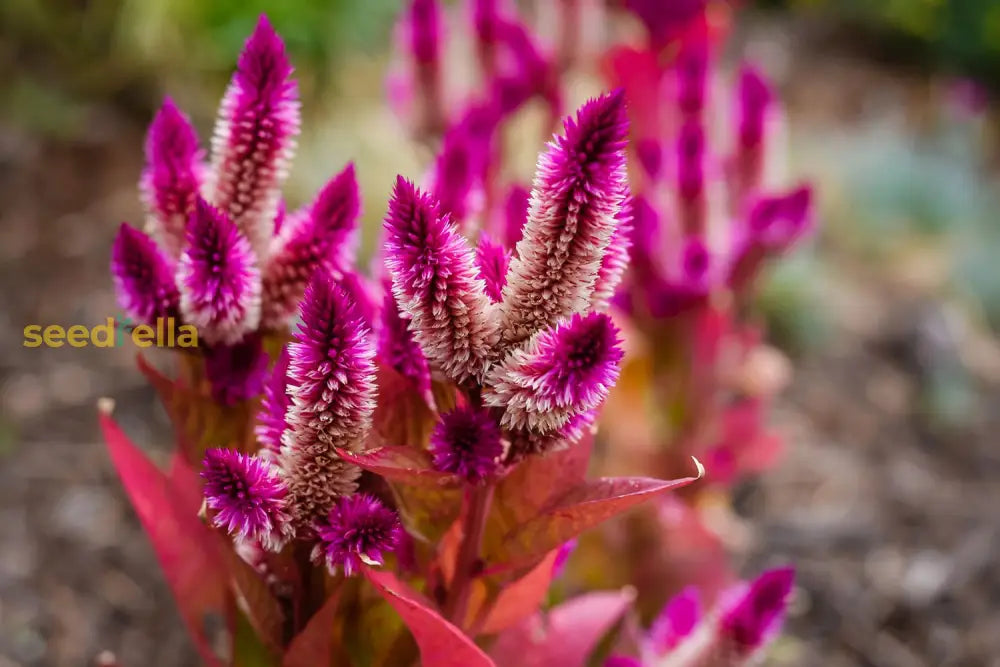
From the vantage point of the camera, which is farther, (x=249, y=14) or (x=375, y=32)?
(x=375, y=32)

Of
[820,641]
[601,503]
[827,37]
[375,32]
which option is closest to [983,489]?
[820,641]

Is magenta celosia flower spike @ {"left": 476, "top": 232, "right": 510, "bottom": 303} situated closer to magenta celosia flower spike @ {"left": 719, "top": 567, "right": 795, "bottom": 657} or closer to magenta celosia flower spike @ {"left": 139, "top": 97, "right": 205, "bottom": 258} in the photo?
magenta celosia flower spike @ {"left": 139, "top": 97, "right": 205, "bottom": 258}

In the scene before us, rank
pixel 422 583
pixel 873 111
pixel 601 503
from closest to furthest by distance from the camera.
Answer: pixel 601 503 < pixel 422 583 < pixel 873 111

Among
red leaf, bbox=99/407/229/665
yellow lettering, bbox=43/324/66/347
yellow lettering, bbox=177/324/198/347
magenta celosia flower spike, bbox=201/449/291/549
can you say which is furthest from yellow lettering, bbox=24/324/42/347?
magenta celosia flower spike, bbox=201/449/291/549

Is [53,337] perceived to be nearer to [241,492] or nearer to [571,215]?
[241,492]

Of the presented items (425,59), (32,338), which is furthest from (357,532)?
(32,338)

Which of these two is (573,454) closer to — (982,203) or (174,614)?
(174,614)
